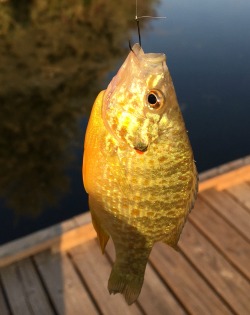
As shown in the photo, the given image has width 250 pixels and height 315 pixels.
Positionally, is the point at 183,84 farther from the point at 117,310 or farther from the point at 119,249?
the point at 119,249

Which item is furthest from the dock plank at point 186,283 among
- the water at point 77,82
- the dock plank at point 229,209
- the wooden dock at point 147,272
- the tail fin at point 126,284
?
the water at point 77,82

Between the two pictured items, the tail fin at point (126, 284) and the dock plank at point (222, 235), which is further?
the dock plank at point (222, 235)

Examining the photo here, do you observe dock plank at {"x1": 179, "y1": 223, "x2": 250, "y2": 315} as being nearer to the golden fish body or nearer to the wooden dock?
the wooden dock

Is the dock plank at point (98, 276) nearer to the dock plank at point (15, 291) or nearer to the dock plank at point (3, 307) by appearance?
the dock plank at point (15, 291)

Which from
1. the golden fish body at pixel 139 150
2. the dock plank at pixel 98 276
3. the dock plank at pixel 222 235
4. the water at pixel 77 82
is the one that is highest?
the golden fish body at pixel 139 150

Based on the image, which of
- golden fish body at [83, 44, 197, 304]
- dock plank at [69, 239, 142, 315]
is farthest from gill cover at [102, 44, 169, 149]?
dock plank at [69, 239, 142, 315]

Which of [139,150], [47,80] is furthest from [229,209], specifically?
[47,80]

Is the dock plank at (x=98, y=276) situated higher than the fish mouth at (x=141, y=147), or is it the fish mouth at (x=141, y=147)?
the fish mouth at (x=141, y=147)
